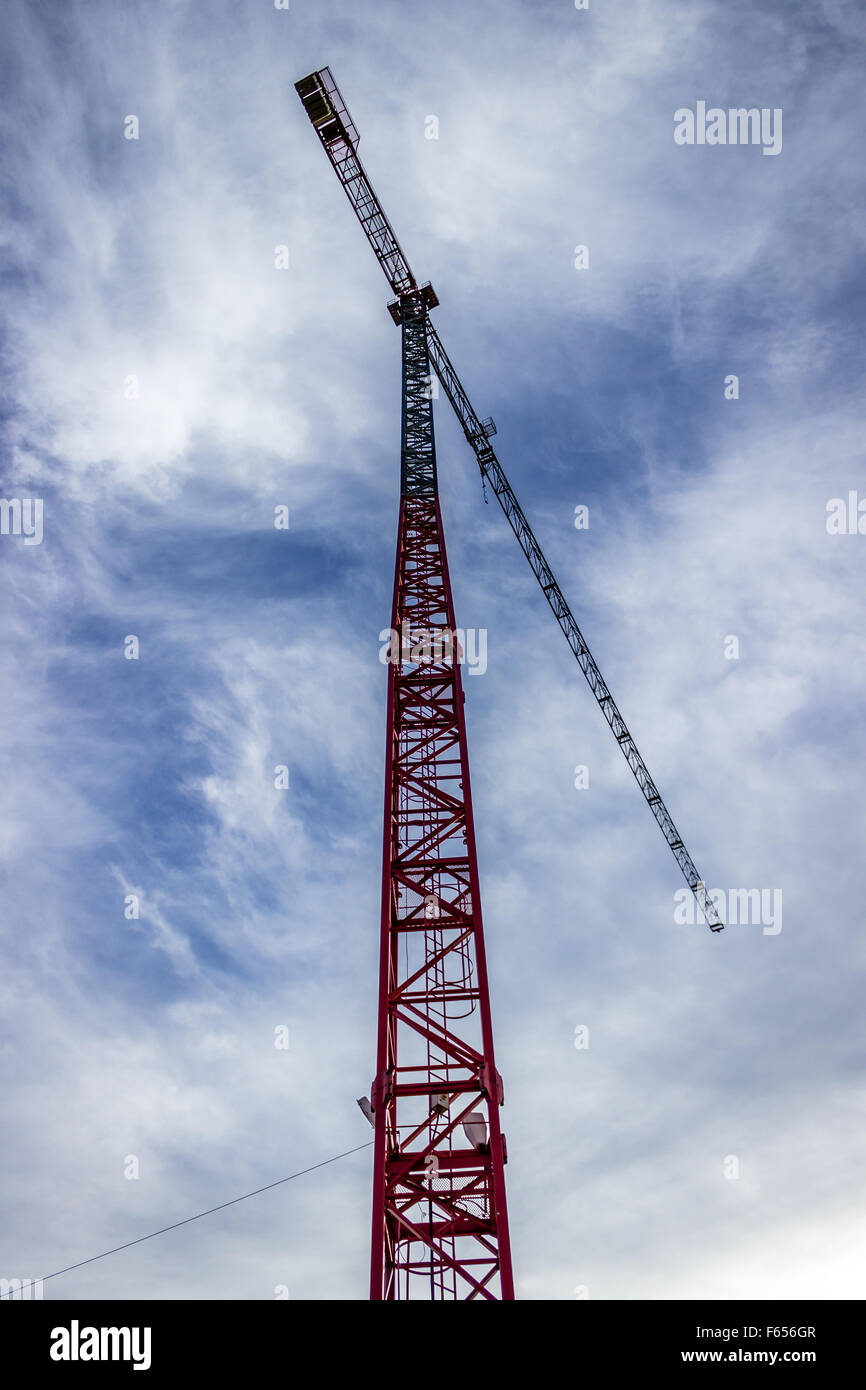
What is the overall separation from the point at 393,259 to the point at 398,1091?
Result: 3378 centimetres

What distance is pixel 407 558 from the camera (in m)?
34.3

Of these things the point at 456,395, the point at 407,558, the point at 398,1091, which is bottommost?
the point at 398,1091

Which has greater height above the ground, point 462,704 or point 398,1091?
point 462,704

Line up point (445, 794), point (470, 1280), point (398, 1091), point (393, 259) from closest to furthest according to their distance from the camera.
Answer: point (470, 1280) < point (398, 1091) < point (445, 794) < point (393, 259)
